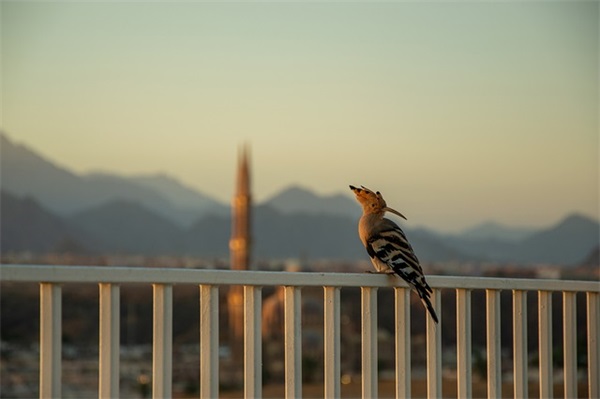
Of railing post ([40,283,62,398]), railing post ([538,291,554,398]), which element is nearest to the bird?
railing post ([538,291,554,398])

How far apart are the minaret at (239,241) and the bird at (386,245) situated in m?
73.6

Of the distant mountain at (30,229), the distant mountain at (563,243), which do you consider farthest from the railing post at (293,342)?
the distant mountain at (30,229)

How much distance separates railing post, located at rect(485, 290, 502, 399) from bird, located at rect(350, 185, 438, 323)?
0.83 feet

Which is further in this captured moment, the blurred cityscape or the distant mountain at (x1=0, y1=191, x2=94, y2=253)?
the distant mountain at (x1=0, y1=191, x2=94, y2=253)

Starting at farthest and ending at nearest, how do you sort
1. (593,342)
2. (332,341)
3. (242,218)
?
(242,218)
(593,342)
(332,341)

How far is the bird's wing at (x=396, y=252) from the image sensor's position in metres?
3.79

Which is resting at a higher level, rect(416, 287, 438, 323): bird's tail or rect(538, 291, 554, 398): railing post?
rect(416, 287, 438, 323): bird's tail

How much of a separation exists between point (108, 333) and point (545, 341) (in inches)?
75.5

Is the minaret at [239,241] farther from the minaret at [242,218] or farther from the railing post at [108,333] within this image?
the railing post at [108,333]

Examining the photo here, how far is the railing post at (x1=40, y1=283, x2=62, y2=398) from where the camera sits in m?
2.84

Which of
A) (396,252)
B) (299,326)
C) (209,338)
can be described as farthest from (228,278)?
(396,252)

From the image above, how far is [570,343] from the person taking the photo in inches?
173

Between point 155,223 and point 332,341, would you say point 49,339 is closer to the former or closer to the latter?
point 332,341

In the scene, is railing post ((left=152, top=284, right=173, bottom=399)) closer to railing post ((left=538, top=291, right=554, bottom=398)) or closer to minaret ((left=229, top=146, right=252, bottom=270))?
railing post ((left=538, top=291, right=554, bottom=398))
